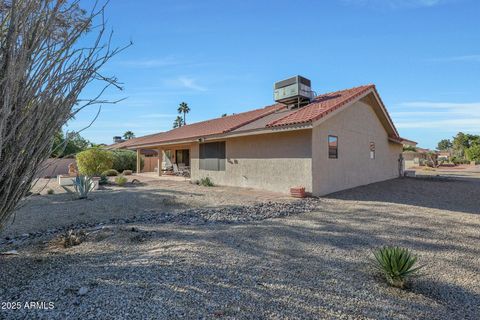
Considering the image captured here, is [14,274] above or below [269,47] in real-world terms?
below

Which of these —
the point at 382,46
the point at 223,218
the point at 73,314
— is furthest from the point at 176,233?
the point at 382,46

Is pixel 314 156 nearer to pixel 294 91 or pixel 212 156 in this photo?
pixel 294 91

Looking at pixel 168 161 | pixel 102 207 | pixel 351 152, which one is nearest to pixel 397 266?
pixel 102 207

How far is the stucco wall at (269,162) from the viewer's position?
38.1 ft

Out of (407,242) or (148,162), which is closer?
(407,242)

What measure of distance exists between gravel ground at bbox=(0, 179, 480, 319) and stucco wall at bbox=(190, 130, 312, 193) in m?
4.79

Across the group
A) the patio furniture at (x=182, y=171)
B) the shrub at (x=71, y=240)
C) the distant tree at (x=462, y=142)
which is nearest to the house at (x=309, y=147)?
the patio furniture at (x=182, y=171)

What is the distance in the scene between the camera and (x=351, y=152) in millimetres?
13891

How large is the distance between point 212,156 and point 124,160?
56.2ft

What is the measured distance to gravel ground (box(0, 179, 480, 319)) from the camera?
3.01 metres

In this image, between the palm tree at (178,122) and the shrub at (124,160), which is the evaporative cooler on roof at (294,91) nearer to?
the shrub at (124,160)

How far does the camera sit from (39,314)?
2738 millimetres

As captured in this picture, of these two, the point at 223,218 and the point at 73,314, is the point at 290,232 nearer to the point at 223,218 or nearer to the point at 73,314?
the point at 223,218

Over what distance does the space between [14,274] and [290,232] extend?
4.87 m
